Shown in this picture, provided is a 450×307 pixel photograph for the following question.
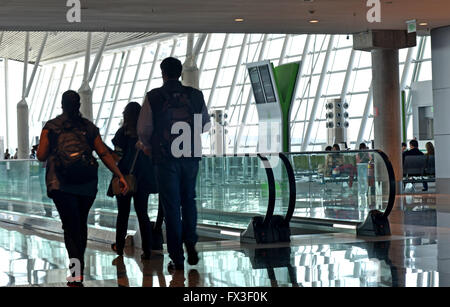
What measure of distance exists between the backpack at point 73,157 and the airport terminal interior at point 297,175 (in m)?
0.88

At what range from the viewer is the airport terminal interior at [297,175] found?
7551mm

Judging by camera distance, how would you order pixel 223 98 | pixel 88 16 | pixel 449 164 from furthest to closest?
pixel 223 98 < pixel 449 164 < pixel 88 16

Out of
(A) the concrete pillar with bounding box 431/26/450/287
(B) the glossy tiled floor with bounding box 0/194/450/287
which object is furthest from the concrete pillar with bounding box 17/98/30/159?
(B) the glossy tiled floor with bounding box 0/194/450/287

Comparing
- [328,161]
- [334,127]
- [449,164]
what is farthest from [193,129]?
[334,127]

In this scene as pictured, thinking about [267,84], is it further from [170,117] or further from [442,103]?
[170,117]

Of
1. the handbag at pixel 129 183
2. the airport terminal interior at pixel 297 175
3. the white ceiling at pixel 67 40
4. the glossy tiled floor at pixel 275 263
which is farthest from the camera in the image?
the white ceiling at pixel 67 40

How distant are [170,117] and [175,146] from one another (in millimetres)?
272

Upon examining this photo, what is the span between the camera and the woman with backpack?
6.61 metres

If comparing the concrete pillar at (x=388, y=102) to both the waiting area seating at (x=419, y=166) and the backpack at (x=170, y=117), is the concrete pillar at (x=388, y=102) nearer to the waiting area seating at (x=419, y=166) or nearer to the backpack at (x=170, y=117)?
the waiting area seating at (x=419, y=166)

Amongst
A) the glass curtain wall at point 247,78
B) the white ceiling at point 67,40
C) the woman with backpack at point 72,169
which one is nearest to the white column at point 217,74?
the glass curtain wall at point 247,78

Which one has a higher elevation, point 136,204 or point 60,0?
point 60,0

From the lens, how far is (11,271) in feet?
25.3
